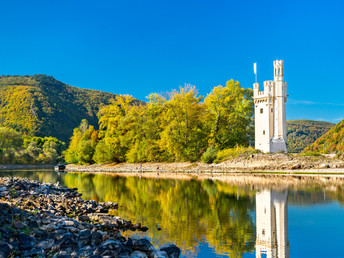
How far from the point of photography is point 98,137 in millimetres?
65250

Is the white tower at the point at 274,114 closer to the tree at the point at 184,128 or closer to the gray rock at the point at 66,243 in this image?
the tree at the point at 184,128

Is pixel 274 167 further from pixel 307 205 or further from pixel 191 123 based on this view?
pixel 307 205

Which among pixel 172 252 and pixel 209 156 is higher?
pixel 209 156

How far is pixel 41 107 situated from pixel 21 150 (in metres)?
37.2

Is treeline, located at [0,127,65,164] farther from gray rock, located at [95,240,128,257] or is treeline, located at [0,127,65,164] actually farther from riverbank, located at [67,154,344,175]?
gray rock, located at [95,240,128,257]

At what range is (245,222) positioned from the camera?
1095 centimetres

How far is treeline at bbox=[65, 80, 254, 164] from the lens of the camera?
152ft

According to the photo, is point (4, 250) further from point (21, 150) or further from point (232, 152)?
point (21, 150)

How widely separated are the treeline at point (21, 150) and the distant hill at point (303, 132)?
61.4 m

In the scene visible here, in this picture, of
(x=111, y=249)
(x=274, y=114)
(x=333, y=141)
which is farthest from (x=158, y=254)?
(x=333, y=141)

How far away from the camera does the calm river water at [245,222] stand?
8.18 meters

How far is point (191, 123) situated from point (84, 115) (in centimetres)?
9060

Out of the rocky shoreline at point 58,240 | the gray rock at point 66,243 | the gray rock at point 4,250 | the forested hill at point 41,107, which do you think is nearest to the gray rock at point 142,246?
the rocky shoreline at point 58,240

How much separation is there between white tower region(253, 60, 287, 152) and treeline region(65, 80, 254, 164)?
15.1ft
